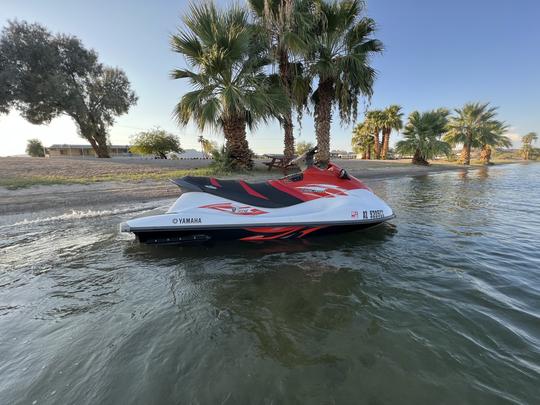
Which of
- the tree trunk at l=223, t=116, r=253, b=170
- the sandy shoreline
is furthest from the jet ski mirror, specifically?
the tree trunk at l=223, t=116, r=253, b=170

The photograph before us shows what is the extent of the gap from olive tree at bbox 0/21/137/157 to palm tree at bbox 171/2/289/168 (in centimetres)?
1262

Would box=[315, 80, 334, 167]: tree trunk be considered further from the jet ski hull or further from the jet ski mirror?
the jet ski hull

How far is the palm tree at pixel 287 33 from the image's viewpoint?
11.4 metres

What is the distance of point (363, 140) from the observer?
4003 cm

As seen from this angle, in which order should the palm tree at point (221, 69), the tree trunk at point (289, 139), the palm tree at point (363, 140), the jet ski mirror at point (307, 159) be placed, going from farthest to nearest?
the palm tree at point (363, 140) < the tree trunk at point (289, 139) < the palm tree at point (221, 69) < the jet ski mirror at point (307, 159)

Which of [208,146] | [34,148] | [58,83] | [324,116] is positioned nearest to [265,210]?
[324,116]

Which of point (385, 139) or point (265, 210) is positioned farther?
point (385, 139)

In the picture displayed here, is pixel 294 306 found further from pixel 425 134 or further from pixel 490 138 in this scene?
pixel 490 138

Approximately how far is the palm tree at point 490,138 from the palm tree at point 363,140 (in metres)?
13.2

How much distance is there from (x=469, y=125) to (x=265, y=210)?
40.5 metres

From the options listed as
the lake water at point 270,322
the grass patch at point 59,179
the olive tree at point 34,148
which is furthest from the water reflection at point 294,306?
the olive tree at point 34,148

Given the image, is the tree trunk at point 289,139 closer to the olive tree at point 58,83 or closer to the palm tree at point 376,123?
the olive tree at point 58,83

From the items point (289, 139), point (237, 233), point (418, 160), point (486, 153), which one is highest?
point (289, 139)

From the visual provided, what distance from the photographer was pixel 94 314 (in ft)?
7.87
